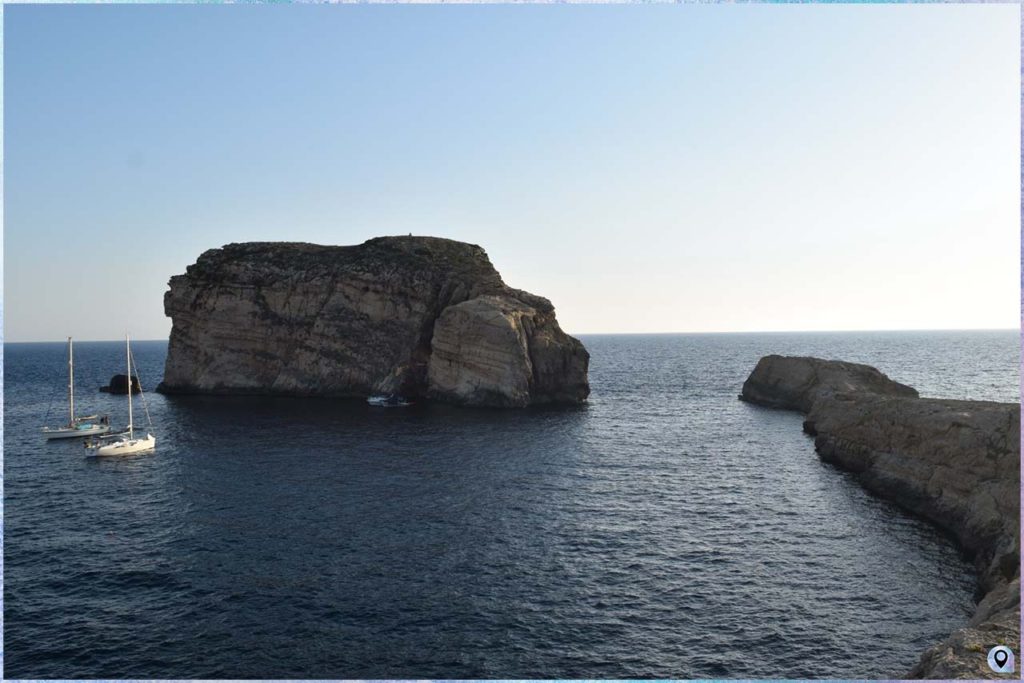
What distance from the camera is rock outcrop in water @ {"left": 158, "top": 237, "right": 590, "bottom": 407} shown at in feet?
295

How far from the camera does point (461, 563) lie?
33094 mm

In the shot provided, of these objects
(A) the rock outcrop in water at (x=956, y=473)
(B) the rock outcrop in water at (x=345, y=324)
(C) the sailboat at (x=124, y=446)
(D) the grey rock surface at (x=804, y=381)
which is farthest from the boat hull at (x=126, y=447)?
(D) the grey rock surface at (x=804, y=381)

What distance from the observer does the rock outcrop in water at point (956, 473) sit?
1945 cm

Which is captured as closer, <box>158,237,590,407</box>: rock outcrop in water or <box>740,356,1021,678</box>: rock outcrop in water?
<box>740,356,1021,678</box>: rock outcrop in water

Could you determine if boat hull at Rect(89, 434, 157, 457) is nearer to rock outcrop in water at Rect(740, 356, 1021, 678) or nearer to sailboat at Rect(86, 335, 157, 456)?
sailboat at Rect(86, 335, 157, 456)

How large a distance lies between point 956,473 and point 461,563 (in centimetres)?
2955

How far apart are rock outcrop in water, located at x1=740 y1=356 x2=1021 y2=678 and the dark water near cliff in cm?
170

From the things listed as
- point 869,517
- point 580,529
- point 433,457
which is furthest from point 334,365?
point 869,517

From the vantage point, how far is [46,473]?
5303cm

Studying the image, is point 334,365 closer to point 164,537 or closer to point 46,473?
point 46,473

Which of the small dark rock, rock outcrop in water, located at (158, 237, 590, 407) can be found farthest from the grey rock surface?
the small dark rock

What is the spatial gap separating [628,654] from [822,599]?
33.0 ft

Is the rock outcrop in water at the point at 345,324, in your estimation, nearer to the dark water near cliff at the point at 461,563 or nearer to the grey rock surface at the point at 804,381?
the grey rock surface at the point at 804,381

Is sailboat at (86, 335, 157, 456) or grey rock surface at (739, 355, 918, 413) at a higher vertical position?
grey rock surface at (739, 355, 918, 413)
